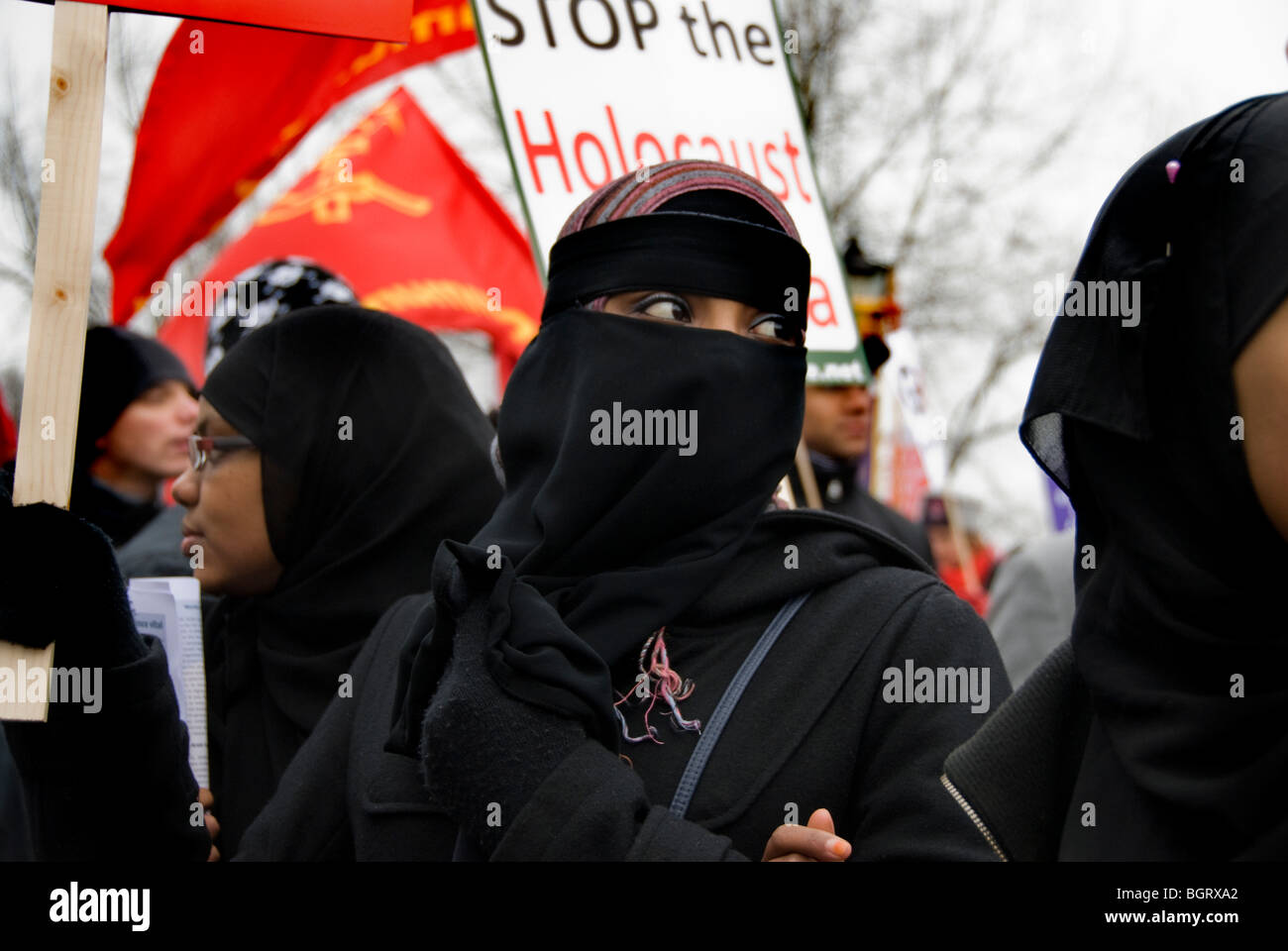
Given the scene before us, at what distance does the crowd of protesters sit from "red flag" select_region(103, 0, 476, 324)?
1.47m

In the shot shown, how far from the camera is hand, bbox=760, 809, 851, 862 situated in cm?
157

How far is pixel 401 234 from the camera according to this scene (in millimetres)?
6316

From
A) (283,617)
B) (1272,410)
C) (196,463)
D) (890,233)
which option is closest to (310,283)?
(196,463)

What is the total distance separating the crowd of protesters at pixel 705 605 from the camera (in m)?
1.37

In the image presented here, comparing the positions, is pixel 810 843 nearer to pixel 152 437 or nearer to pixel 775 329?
pixel 775 329

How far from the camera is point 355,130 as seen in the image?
21.4ft

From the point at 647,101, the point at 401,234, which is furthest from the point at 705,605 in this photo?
the point at 401,234

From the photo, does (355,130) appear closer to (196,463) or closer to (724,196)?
(196,463)

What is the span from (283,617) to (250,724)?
0.74ft

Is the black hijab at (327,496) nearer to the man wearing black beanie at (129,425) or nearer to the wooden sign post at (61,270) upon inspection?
the wooden sign post at (61,270)

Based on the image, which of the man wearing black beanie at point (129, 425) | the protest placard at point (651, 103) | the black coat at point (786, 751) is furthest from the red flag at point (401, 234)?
the black coat at point (786, 751)

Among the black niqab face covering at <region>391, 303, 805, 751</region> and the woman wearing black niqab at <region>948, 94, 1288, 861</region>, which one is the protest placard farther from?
the woman wearing black niqab at <region>948, 94, 1288, 861</region>

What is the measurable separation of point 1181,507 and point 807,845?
0.56m

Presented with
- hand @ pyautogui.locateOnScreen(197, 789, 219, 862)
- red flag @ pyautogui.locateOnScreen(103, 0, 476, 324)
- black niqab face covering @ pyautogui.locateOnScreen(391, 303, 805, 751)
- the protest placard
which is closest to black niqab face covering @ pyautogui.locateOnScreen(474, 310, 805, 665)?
black niqab face covering @ pyautogui.locateOnScreen(391, 303, 805, 751)
